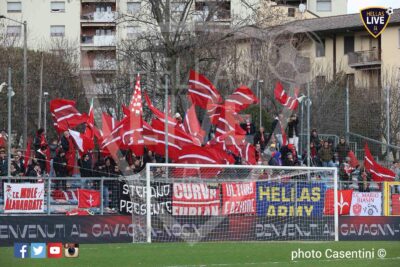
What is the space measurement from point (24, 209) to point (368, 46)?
42.3m

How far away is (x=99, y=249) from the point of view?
21922 mm

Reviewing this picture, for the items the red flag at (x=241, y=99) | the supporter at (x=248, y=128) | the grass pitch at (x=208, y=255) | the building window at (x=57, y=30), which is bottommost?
the grass pitch at (x=208, y=255)

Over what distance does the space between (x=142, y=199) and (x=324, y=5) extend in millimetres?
59007

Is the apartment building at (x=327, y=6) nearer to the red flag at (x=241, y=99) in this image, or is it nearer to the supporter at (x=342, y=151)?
the supporter at (x=342, y=151)

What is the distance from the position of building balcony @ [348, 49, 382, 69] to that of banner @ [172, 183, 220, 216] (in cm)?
3938

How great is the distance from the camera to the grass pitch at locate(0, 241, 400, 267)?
1858 centimetres

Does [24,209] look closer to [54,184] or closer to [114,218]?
[54,184]

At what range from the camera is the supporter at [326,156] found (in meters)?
31.0

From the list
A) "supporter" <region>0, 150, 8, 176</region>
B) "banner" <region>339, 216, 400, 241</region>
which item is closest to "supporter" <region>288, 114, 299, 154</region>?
"banner" <region>339, 216, 400, 241</region>

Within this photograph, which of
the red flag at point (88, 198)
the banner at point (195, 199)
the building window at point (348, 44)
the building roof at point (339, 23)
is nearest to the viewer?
the banner at point (195, 199)

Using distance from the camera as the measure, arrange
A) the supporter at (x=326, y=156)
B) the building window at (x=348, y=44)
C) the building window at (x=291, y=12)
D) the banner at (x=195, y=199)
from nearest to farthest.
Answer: the banner at (x=195, y=199)
the supporter at (x=326, y=156)
the building window at (x=291, y=12)
the building window at (x=348, y=44)

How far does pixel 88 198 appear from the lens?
26.5 m

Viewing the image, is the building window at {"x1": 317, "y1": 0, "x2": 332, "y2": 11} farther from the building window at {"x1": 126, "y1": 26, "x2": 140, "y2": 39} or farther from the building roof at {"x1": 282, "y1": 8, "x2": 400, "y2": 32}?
the building window at {"x1": 126, "y1": 26, "x2": 140, "y2": 39}

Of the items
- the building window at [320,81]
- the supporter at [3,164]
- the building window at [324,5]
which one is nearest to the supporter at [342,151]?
the supporter at [3,164]
